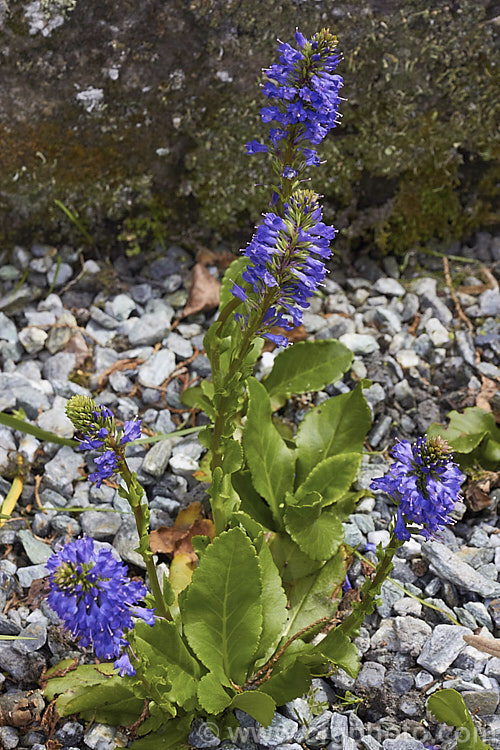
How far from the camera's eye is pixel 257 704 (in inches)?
91.6

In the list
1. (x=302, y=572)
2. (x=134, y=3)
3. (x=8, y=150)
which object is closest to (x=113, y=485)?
(x=302, y=572)

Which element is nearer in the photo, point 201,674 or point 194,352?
point 201,674

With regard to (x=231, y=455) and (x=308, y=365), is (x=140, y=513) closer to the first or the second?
(x=231, y=455)

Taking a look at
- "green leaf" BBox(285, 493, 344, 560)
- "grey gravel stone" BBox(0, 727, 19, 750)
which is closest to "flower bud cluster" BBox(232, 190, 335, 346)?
"green leaf" BBox(285, 493, 344, 560)

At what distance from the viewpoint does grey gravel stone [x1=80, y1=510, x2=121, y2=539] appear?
307 centimetres

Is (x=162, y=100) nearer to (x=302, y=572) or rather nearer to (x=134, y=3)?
(x=134, y=3)

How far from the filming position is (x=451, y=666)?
2.71 metres

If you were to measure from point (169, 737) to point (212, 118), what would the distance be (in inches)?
119

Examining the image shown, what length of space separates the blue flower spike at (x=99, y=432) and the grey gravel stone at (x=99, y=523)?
1.04 metres

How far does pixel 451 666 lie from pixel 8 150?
3.21m

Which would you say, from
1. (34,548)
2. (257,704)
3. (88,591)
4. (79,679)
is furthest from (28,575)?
(88,591)

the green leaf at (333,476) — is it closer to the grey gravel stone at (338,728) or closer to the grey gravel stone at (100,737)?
the grey gravel stone at (338,728)

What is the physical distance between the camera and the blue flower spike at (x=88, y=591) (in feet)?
5.80

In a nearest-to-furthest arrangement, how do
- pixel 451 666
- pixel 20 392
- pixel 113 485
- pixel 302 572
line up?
pixel 451 666
pixel 302 572
pixel 113 485
pixel 20 392
